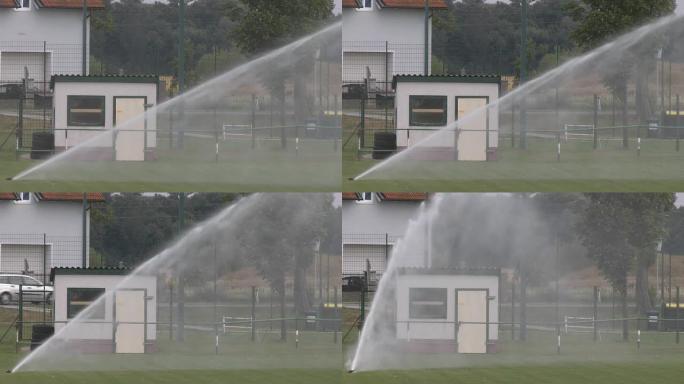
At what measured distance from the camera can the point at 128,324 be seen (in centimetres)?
4994

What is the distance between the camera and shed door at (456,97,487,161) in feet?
161

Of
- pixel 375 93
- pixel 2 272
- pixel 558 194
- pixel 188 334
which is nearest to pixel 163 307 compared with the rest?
pixel 188 334

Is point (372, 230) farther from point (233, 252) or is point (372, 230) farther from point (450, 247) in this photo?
point (233, 252)

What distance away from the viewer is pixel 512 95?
164 feet

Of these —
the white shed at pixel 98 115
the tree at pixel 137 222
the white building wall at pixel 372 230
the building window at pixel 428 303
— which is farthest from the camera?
the tree at pixel 137 222

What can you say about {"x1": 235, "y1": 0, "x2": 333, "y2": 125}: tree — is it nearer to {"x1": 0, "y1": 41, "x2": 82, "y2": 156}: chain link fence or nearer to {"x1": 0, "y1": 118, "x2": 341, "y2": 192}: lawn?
{"x1": 0, "y1": 118, "x2": 341, "y2": 192}: lawn

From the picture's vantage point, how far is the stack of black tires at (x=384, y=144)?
4897cm

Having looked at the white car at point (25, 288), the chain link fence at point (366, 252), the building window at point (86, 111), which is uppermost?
the building window at point (86, 111)

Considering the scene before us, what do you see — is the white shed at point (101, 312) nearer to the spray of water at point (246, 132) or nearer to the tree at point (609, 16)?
the spray of water at point (246, 132)

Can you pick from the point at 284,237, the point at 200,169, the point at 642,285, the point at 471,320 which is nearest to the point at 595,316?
the point at 642,285

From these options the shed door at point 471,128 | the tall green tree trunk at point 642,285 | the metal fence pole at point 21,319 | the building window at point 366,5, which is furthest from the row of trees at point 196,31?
the tall green tree trunk at point 642,285

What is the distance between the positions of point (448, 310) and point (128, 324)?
28.4 feet

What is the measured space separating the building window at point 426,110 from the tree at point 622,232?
677 cm

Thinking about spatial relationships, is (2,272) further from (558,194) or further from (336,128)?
(558,194)
